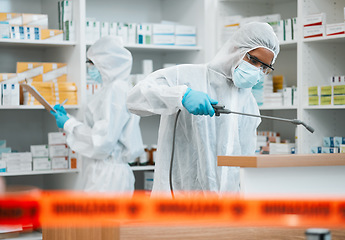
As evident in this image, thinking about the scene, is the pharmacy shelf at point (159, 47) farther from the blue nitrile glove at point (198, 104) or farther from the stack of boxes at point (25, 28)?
the blue nitrile glove at point (198, 104)

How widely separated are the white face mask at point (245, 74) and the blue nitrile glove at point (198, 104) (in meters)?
0.30

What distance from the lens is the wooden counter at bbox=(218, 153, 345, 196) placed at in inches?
58.4

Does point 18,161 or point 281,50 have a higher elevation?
point 281,50

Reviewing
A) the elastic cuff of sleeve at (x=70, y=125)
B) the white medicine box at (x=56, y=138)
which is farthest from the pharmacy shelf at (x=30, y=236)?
the elastic cuff of sleeve at (x=70, y=125)

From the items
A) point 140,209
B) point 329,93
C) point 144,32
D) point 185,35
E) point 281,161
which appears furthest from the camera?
point 185,35

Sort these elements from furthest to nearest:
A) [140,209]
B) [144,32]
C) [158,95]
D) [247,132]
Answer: [144,32] → [247,132] → [158,95] → [140,209]

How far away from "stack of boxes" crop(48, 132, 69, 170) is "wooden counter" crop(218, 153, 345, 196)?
94.0 inches

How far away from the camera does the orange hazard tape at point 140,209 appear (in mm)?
888

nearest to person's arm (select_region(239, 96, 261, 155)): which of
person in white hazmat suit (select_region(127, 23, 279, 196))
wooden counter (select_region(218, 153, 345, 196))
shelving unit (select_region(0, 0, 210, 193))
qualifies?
person in white hazmat suit (select_region(127, 23, 279, 196))

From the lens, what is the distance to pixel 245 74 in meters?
2.29

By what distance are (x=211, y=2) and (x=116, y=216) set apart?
3504 millimetres

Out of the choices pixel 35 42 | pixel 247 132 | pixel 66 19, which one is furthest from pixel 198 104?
pixel 66 19

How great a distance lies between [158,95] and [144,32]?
2.10 meters

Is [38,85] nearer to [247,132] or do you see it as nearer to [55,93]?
[55,93]
